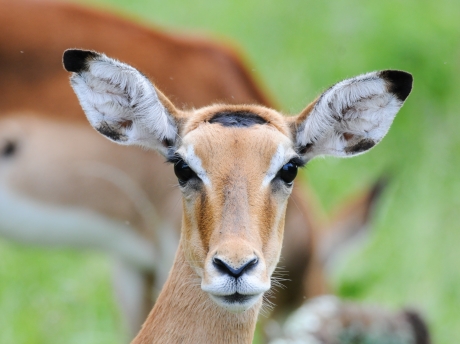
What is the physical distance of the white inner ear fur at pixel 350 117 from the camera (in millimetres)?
4234

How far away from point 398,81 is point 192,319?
4.69 ft

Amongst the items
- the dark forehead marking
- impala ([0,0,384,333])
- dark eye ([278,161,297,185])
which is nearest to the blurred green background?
impala ([0,0,384,333])

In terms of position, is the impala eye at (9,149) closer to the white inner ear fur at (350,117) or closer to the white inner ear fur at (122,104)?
the white inner ear fur at (122,104)

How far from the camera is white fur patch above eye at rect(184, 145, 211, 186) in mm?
3988

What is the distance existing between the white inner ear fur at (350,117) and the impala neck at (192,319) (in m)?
0.84

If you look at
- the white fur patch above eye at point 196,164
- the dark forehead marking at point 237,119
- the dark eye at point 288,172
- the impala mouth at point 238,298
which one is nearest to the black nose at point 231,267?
the impala mouth at point 238,298

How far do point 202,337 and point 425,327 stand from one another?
305 cm

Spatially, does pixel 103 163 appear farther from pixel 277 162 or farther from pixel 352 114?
pixel 277 162

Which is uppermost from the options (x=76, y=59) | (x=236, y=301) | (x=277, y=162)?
(x=76, y=59)

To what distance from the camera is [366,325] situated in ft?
21.7

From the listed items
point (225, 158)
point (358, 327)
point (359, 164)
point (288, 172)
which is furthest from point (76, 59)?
point (359, 164)

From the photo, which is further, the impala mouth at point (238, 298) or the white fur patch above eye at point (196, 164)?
the white fur patch above eye at point (196, 164)

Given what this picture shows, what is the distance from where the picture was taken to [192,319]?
4137 mm

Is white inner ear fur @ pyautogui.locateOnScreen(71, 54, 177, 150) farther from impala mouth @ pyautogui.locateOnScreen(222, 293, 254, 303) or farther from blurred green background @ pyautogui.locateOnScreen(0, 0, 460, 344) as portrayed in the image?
blurred green background @ pyautogui.locateOnScreen(0, 0, 460, 344)
